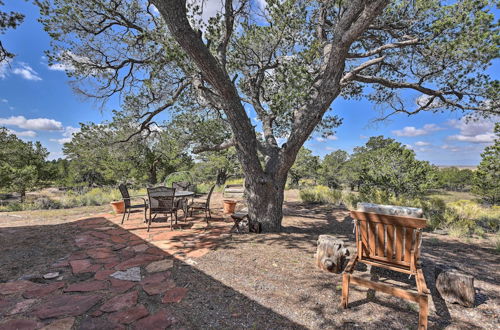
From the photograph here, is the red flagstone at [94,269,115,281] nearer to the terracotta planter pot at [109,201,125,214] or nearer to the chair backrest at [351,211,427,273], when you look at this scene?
the chair backrest at [351,211,427,273]

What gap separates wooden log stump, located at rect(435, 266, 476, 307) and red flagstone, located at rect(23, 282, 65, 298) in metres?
4.30

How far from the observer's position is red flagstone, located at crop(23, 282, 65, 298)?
2.38 meters

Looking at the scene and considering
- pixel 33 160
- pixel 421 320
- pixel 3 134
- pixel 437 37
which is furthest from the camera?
pixel 33 160

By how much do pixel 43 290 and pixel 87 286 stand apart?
1.41 ft

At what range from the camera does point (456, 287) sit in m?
2.37

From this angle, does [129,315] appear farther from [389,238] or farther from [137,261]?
[389,238]

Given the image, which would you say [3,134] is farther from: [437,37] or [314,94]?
[437,37]

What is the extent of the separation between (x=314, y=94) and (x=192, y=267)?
3722 millimetres

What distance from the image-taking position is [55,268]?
305cm

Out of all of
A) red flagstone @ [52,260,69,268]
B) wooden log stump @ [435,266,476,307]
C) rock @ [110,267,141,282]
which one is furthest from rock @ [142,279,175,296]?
wooden log stump @ [435,266,476,307]

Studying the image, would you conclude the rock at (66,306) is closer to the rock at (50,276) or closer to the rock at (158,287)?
the rock at (158,287)

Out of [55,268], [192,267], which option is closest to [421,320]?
[192,267]

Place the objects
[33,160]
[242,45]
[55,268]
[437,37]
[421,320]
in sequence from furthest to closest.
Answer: [33,160]
[242,45]
[437,37]
[55,268]
[421,320]

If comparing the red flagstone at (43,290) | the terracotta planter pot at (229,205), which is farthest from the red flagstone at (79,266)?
the terracotta planter pot at (229,205)
